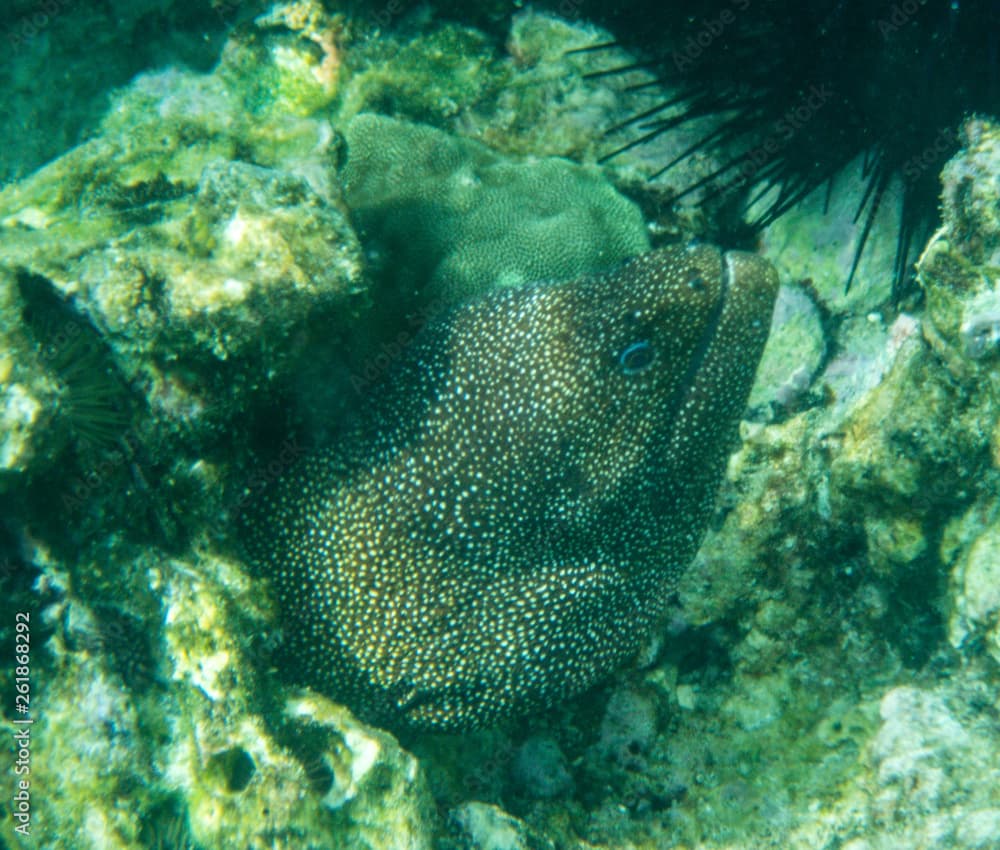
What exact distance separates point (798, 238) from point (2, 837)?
6043 mm

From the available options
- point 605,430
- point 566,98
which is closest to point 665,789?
point 605,430

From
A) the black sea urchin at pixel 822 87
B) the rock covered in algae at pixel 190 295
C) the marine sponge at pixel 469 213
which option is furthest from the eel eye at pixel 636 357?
the black sea urchin at pixel 822 87

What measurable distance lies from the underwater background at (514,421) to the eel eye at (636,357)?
0.03 meters

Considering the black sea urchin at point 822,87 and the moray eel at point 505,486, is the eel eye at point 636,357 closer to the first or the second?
the moray eel at point 505,486

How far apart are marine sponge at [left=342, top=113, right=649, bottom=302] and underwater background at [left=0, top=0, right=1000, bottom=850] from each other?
29 millimetres

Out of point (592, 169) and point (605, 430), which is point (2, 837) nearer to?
point (605, 430)

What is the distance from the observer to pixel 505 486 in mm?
3850

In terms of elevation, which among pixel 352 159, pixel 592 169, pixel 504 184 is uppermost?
pixel 592 169

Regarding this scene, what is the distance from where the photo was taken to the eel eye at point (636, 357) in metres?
3.82

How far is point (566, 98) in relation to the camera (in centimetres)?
549

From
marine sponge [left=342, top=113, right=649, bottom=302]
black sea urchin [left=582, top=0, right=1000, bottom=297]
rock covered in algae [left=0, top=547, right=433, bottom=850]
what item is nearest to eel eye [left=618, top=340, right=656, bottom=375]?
marine sponge [left=342, top=113, right=649, bottom=302]

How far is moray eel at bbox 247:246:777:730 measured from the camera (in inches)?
150

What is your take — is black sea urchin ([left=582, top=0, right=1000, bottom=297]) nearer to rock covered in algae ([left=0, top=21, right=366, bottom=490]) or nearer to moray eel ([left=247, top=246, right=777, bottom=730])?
moray eel ([left=247, top=246, right=777, bottom=730])

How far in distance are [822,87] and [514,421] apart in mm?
3178
